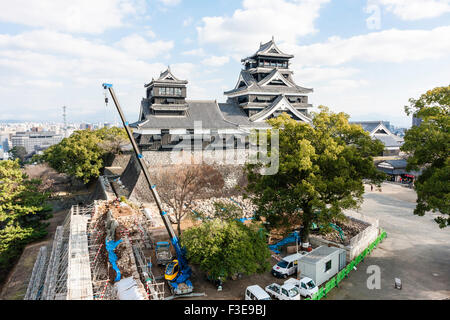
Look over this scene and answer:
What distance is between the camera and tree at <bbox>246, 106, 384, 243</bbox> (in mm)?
14812

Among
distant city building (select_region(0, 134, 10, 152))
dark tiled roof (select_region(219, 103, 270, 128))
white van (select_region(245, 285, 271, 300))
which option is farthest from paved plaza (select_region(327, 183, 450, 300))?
distant city building (select_region(0, 134, 10, 152))

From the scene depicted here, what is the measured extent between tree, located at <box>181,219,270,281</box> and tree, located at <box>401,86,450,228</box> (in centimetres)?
816

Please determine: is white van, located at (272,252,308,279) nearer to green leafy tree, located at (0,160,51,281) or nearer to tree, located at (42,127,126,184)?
green leafy tree, located at (0,160,51,281)

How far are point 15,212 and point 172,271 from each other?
14751 mm

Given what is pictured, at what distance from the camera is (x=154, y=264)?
15781mm

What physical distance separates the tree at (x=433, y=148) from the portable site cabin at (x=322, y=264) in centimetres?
479

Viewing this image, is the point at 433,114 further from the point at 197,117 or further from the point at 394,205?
the point at 197,117

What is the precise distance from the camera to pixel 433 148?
1345 centimetres

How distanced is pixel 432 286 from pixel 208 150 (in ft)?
64.4

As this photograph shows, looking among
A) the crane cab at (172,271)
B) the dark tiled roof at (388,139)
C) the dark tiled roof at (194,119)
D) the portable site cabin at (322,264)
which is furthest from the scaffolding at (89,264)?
the dark tiled roof at (388,139)

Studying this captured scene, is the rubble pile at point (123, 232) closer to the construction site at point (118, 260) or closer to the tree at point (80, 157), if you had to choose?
the construction site at point (118, 260)

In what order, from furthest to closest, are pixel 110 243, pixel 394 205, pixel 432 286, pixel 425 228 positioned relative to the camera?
pixel 394 205
pixel 425 228
pixel 110 243
pixel 432 286

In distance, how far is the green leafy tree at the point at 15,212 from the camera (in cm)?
2000
